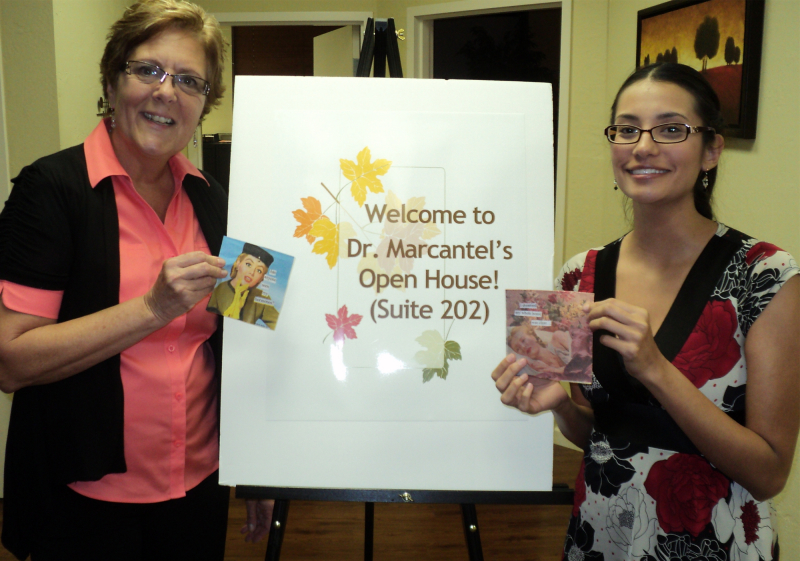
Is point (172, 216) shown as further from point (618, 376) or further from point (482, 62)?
point (482, 62)

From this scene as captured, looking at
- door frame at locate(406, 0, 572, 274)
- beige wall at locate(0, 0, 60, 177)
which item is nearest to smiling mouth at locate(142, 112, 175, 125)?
beige wall at locate(0, 0, 60, 177)

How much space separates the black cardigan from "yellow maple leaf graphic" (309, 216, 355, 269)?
Answer: 0.37 m

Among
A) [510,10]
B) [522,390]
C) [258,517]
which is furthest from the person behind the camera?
[510,10]

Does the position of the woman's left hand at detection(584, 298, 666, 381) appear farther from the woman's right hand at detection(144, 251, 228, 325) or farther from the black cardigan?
the black cardigan

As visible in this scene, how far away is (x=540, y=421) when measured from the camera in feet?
4.00

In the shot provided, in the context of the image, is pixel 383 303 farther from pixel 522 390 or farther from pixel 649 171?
pixel 649 171

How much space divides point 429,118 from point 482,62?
145 inches

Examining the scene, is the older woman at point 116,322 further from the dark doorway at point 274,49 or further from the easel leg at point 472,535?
the dark doorway at point 274,49

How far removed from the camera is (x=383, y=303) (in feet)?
3.99

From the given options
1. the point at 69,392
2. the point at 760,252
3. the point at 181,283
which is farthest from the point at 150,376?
the point at 760,252

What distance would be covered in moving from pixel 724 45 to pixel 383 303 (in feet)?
5.91

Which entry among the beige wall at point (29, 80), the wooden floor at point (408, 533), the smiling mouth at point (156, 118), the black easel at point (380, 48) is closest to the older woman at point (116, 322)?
the smiling mouth at point (156, 118)

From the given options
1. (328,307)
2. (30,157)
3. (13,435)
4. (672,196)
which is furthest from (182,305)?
(30,157)

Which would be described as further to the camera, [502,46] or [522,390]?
[502,46]
